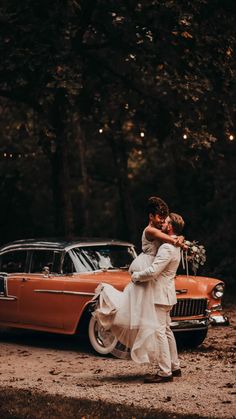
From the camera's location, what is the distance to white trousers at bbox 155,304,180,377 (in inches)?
366

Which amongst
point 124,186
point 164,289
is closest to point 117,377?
point 164,289

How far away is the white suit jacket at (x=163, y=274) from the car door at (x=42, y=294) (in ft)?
10.2

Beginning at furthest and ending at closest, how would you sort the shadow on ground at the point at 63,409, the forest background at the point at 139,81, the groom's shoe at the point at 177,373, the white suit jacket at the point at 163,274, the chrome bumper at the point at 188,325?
the forest background at the point at 139,81 < the chrome bumper at the point at 188,325 < the groom's shoe at the point at 177,373 < the white suit jacket at the point at 163,274 < the shadow on ground at the point at 63,409

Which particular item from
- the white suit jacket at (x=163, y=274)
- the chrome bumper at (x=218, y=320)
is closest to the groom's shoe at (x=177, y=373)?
the white suit jacket at (x=163, y=274)

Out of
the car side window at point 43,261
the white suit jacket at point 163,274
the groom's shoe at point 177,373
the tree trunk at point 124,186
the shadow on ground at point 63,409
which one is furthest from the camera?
the tree trunk at point 124,186

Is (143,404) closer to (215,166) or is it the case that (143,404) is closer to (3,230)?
(215,166)

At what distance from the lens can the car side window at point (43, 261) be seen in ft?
41.8

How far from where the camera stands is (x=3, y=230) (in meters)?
26.2

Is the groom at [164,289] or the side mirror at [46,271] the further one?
the side mirror at [46,271]

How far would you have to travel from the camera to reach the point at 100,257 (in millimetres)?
12750

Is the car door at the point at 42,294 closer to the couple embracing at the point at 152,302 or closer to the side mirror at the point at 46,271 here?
the side mirror at the point at 46,271

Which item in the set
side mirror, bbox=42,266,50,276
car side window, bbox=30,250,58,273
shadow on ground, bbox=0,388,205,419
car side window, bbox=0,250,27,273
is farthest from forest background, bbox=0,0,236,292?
shadow on ground, bbox=0,388,205,419

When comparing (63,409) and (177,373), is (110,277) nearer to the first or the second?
(177,373)

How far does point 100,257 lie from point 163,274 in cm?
336
